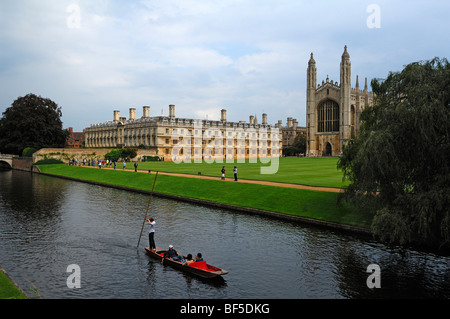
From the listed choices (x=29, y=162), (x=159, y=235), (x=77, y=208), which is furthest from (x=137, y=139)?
(x=159, y=235)

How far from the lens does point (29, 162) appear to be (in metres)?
68.9

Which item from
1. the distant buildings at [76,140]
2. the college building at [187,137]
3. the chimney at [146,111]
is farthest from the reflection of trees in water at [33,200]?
the distant buildings at [76,140]

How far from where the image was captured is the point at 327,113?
114 metres

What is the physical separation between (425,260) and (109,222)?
1709 cm

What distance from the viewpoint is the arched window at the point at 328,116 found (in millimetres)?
111875

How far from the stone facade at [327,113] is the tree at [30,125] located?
228 feet

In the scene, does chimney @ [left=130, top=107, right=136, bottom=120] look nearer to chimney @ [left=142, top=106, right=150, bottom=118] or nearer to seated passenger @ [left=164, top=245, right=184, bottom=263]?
chimney @ [left=142, top=106, right=150, bottom=118]

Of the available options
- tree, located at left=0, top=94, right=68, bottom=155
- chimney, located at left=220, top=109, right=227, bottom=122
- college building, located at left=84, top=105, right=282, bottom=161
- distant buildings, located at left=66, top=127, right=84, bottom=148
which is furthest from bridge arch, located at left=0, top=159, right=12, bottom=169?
distant buildings, located at left=66, top=127, right=84, bottom=148

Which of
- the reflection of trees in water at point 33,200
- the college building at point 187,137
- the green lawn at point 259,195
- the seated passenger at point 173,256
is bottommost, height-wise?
the seated passenger at point 173,256

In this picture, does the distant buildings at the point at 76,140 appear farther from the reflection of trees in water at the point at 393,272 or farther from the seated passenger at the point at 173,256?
the reflection of trees in water at the point at 393,272

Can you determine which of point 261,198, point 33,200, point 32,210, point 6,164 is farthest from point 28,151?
point 261,198

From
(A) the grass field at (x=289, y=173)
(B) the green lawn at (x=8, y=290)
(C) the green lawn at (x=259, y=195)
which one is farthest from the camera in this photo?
(A) the grass field at (x=289, y=173)

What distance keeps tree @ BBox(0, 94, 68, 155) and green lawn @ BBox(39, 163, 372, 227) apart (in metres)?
36.9

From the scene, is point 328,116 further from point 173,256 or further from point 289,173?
point 173,256
